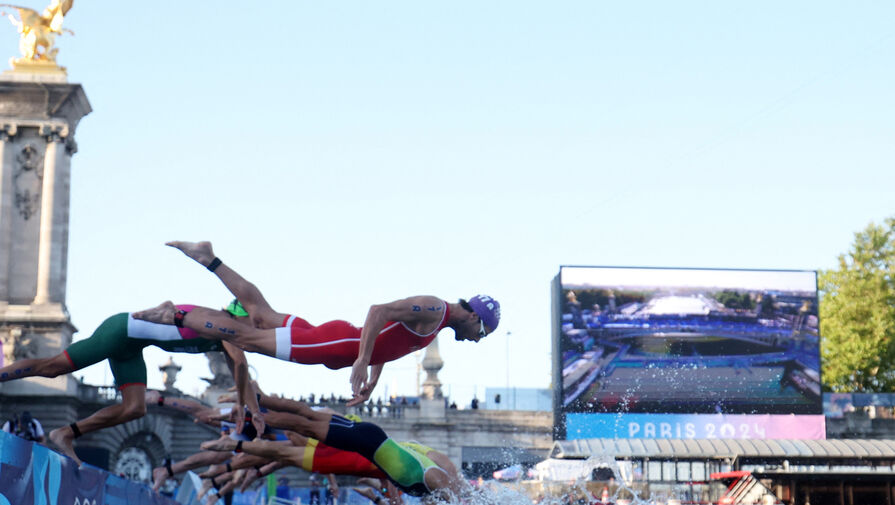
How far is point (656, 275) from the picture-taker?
5903 centimetres

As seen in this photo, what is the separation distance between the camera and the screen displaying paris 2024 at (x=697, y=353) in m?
58.1

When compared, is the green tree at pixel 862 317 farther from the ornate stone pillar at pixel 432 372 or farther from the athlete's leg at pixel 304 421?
the athlete's leg at pixel 304 421

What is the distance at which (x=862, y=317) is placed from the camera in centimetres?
7100

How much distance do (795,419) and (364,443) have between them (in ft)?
159

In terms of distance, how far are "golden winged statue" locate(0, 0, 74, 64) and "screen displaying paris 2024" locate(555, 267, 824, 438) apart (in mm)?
24149

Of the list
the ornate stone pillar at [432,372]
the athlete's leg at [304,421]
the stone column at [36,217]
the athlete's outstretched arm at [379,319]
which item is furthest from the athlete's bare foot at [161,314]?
the ornate stone pillar at [432,372]

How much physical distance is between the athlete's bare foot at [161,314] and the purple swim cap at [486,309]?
281 centimetres

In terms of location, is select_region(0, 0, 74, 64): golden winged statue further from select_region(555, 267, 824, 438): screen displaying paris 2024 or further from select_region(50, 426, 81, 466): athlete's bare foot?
select_region(50, 426, 81, 466): athlete's bare foot

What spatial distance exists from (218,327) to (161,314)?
558 millimetres

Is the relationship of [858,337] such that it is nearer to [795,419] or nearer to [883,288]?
[883,288]

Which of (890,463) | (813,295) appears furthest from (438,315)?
(813,295)

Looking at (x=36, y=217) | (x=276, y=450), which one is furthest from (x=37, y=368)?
(x=36, y=217)

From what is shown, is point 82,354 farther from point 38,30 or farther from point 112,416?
point 38,30

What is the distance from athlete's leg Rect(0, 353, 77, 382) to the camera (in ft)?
44.6
